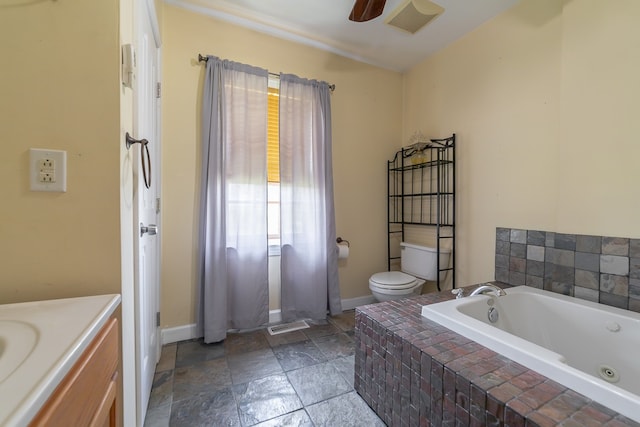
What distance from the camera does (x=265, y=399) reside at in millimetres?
1423

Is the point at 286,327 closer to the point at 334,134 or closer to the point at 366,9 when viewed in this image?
the point at 334,134

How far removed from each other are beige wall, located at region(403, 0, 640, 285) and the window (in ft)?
4.87

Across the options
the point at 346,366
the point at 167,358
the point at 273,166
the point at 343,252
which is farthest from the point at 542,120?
the point at 167,358

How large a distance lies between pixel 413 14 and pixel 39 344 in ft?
8.17

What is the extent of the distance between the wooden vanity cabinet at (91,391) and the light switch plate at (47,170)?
43 centimetres

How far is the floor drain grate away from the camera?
214cm

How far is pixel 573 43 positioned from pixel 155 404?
3096mm

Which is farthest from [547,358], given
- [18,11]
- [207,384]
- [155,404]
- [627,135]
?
[18,11]

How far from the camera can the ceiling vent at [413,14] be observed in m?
1.80

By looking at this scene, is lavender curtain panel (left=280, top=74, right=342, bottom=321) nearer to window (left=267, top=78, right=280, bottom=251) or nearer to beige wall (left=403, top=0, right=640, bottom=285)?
window (left=267, top=78, right=280, bottom=251)

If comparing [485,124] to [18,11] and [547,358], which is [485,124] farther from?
[18,11]

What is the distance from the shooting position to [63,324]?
2.02 ft

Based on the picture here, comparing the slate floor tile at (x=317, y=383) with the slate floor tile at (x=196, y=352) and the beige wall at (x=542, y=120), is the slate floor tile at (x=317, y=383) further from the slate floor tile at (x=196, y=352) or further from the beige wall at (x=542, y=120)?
the beige wall at (x=542, y=120)

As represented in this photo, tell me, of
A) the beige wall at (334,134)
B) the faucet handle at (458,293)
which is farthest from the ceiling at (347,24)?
the faucet handle at (458,293)
